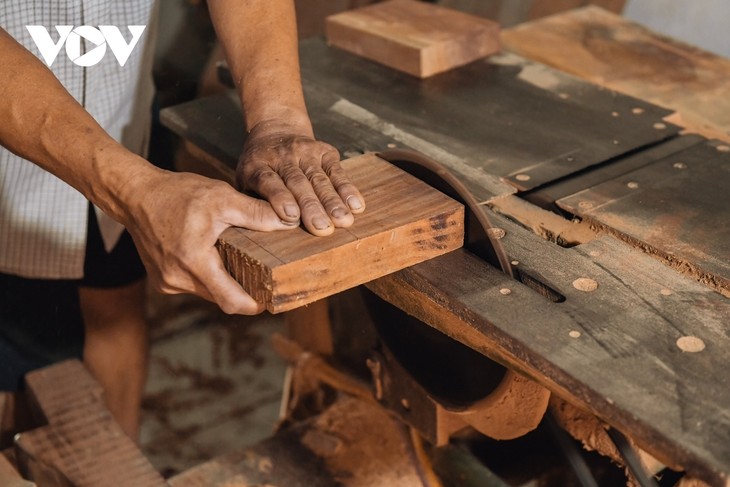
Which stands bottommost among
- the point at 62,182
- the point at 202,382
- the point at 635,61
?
the point at 202,382

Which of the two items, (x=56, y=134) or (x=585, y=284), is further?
(x=56, y=134)

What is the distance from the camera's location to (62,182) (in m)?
1.85

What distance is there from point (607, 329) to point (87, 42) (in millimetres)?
1115

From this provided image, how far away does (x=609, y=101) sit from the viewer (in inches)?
70.1

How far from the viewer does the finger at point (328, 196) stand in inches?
46.5

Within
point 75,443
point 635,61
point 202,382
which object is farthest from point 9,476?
point 202,382

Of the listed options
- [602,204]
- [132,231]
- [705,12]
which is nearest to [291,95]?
[132,231]

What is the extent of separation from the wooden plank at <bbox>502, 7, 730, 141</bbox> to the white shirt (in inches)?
33.2

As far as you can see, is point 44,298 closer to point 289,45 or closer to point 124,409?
point 124,409

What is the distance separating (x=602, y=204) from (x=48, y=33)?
39.2 inches

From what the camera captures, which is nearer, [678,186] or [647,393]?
[647,393]

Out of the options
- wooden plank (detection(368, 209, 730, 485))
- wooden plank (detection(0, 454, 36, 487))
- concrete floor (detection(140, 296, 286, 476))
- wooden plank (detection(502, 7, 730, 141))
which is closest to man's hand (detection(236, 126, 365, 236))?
wooden plank (detection(368, 209, 730, 485))

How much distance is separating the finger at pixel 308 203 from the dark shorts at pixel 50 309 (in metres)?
0.87

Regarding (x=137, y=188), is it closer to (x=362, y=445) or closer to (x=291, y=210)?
(x=291, y=210)
